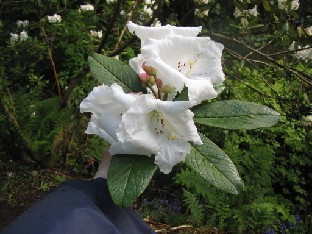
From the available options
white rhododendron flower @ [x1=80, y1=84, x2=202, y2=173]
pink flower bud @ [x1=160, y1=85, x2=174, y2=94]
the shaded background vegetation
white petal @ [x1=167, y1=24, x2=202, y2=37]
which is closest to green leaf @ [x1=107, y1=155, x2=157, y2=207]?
white rhododendron flower @ [x1=80, y1=84, x2=202, y2=173]

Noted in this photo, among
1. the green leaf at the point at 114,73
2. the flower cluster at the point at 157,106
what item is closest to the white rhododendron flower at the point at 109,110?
the flower cluster at the point at 157,106

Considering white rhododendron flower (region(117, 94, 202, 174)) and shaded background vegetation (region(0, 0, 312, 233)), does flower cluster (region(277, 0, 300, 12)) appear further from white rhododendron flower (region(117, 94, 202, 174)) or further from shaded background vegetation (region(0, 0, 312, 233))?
white rhododendron flower (region(117, 94, 202, 174))

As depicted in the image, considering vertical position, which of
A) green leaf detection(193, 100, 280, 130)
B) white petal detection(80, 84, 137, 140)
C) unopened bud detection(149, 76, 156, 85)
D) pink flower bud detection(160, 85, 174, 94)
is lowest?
green leaf detection(193, 100, 280, 130)

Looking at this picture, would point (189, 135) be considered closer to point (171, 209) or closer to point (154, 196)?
point (171, 209)

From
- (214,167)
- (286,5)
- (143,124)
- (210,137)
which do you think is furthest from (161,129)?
A: (210,137)

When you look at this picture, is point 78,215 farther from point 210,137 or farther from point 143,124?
point 210,137

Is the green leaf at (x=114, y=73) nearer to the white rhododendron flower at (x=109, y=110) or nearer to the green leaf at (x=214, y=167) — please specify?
the white rhododendron flower at (x=109, y=110)
